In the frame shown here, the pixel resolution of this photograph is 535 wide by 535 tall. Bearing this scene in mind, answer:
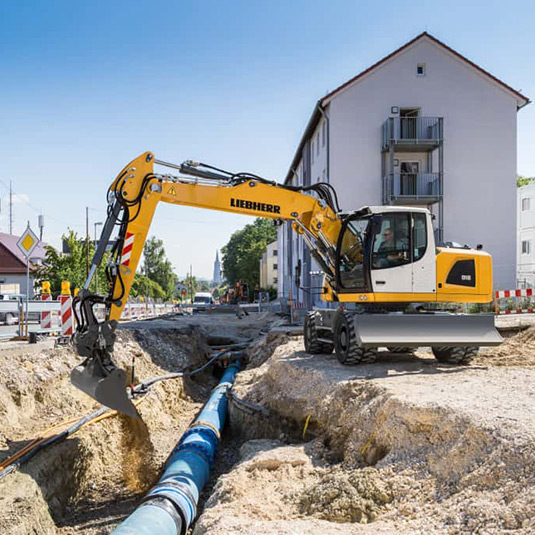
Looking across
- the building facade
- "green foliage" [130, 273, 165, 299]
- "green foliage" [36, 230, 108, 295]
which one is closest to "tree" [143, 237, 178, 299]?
"green foliage" [130, 273, 165, 299]

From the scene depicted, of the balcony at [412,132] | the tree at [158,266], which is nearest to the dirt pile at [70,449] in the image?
the balcony at [412,132]

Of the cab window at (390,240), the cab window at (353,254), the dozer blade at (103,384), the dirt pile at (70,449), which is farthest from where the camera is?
the cab window at (353,254)

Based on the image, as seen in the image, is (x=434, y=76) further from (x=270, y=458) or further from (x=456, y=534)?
(x=456, y=534)

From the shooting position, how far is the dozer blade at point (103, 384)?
6.98m

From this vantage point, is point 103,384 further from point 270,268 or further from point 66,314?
point 270,268

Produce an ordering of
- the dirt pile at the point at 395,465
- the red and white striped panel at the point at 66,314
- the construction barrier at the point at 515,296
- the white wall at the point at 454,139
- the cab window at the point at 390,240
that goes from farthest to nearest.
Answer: the white wall at the point at 454,139, the construction barrier at the point at 515,296, the red and white striped panel at the point at 66,314, the cab window at the point at 390,240, the dirt pile at the point at 395,465

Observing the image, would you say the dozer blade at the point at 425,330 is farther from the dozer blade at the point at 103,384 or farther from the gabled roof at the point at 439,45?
the gabled roof at the point at 439,45

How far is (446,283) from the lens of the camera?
9.31 metres

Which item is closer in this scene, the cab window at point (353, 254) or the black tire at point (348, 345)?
the black tire at point (348, 345)

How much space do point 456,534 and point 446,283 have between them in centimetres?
587

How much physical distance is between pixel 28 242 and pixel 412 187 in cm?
1578

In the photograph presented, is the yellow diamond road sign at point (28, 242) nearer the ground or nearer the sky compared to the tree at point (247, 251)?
nearer the ground

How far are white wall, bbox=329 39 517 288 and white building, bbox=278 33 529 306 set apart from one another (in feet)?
0.14

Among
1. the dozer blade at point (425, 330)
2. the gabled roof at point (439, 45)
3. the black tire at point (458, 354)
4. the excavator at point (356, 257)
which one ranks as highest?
the gabled roof at point (439, 45)
